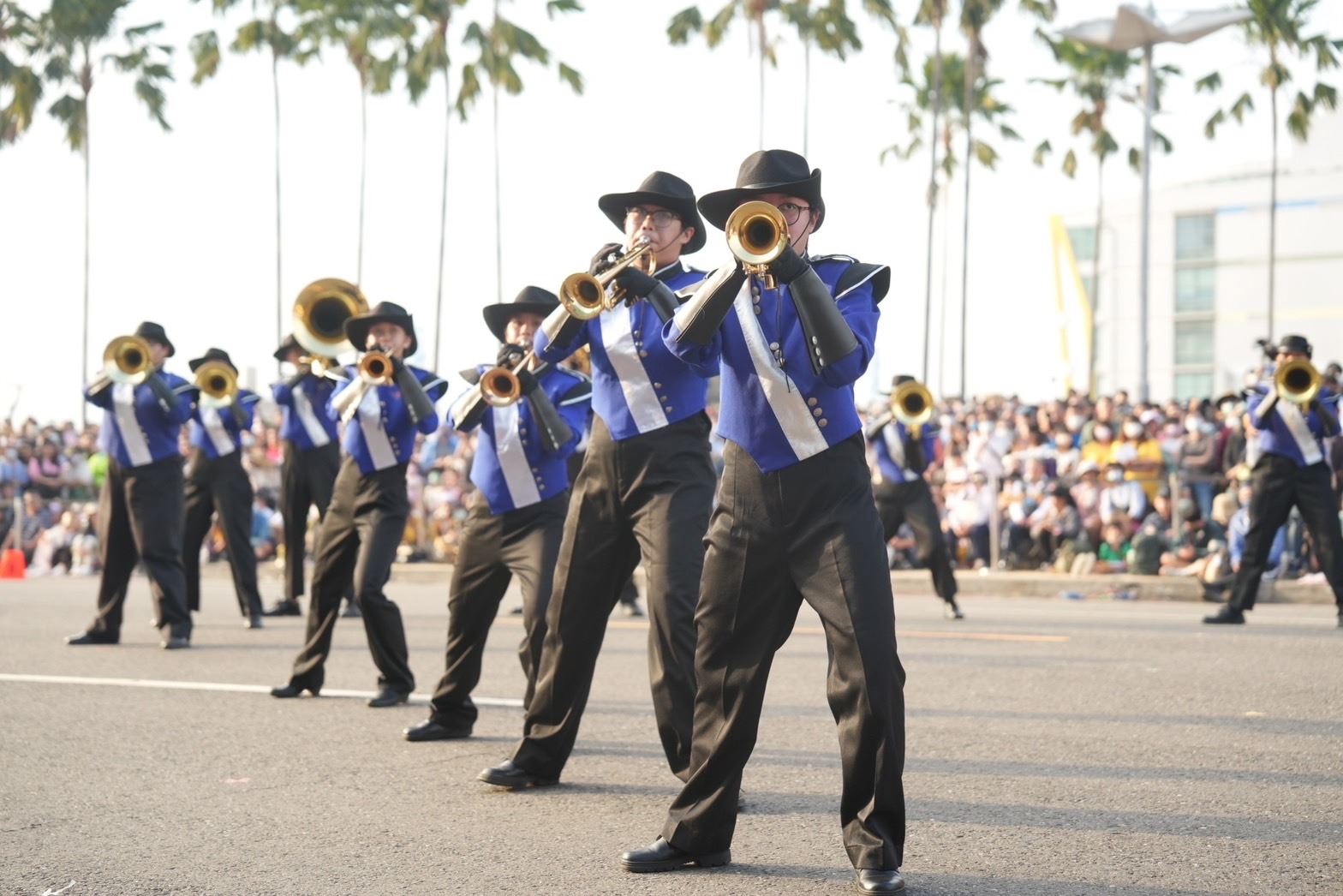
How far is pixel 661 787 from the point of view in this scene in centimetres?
704

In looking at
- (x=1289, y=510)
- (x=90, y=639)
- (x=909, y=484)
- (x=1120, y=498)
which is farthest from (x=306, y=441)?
(x=1120, y=498)

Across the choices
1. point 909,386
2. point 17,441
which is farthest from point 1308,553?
point 17,441

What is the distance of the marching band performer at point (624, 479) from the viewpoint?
6656 mm

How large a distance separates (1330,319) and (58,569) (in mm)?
67635

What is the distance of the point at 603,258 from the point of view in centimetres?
653

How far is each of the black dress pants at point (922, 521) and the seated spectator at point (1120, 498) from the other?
5161 mm

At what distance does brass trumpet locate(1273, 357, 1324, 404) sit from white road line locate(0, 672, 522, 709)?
276 inches

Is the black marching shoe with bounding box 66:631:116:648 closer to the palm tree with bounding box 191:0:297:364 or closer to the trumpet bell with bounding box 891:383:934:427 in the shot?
the trumpet bell with bounding box 891:383:934:427

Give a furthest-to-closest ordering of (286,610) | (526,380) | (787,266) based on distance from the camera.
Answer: (286,610), (526,380), (787,266)

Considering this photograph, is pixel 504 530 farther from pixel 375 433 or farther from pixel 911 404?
pixel 911 404

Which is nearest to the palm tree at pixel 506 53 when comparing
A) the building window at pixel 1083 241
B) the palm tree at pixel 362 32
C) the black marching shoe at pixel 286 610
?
the palm tree at pixel 362 32

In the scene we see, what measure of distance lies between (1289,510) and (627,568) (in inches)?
323

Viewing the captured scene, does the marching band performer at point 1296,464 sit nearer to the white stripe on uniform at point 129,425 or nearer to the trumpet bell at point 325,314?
the trumpet bell at point 325,314

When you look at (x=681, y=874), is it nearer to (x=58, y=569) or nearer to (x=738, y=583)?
(x=738, y=583)
